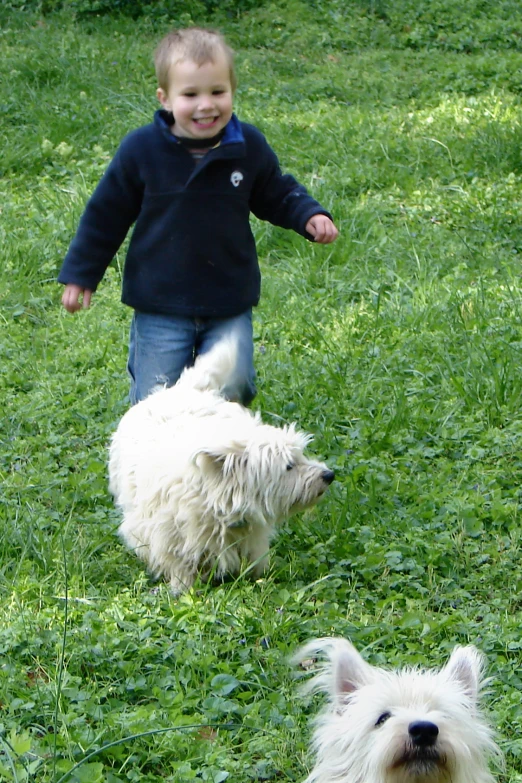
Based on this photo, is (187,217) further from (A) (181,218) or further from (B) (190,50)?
(B) (190,50)

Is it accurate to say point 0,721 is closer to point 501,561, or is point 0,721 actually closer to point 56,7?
point 501,561

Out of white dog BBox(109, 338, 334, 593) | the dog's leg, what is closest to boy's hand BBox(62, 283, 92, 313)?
white dog BBox(109, 338, 334, 593)

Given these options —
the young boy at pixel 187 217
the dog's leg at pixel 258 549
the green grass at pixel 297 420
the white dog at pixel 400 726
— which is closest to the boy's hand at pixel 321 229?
the young boy at pixel 187 217

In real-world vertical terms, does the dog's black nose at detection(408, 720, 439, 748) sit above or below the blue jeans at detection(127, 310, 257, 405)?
above

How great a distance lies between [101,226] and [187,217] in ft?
1.22

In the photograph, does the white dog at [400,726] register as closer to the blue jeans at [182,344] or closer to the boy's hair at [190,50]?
the blue jeans at [182,344]

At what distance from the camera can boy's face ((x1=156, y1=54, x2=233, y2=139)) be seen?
4.12 metres

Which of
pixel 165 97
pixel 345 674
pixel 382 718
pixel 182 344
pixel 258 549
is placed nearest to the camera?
pixel 382 718

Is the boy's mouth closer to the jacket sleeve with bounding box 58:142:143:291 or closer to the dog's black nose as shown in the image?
the jacket sleeve with bounding box 58:142:143:291

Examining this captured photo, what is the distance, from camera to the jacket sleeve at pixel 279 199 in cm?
452

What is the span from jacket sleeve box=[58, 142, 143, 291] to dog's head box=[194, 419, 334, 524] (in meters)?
1.02

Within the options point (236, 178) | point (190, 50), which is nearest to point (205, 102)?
point (190, 50)

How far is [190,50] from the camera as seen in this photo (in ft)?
13.5

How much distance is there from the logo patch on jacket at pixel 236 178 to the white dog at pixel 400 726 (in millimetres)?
2282
